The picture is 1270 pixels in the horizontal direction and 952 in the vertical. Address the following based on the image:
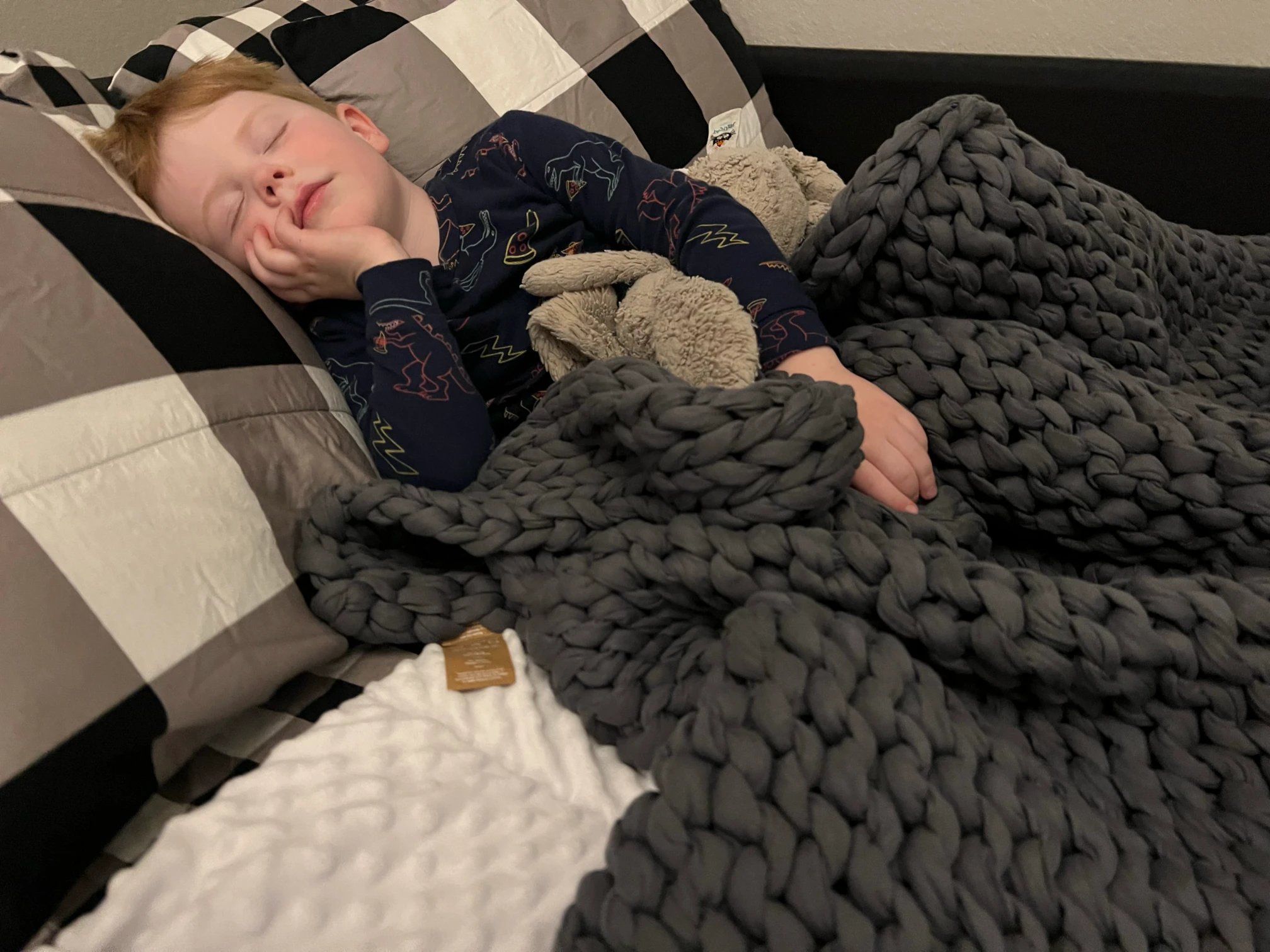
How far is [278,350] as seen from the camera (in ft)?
2.40

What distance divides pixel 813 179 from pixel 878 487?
1.97 feet

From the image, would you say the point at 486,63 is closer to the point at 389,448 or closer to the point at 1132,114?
the point at 389,448

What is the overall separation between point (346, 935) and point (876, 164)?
667 mm

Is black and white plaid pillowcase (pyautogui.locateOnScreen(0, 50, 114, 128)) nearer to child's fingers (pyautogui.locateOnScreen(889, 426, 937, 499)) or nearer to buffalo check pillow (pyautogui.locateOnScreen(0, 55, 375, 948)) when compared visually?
buffalo check pillow (pyautogui.locateOnScreen(0, 55, 375, 948))

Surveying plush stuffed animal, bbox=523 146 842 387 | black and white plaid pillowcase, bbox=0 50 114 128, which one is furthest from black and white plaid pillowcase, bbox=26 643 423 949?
black and white plaid pillowcase, bbox=0 50 114 128

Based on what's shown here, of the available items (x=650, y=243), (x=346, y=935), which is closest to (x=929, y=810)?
(x=346, y=935)

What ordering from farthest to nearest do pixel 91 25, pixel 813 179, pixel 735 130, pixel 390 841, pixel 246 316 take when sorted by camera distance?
pixel 735 130 < pixel 91 25 < pixel 813 179 < pixel 246 316 < pixel 390 841

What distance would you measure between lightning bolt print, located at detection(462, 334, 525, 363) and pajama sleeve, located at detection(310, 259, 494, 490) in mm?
58

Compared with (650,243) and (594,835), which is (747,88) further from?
(594,835)

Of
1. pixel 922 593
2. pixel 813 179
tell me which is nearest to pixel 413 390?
pixel 922 593

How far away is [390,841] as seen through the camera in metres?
0.45

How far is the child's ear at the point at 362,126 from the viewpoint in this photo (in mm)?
991

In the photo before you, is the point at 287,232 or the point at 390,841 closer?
the point at 390,841

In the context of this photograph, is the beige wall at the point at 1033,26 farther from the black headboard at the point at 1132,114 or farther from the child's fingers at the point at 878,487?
the child's fingers at the point at 878,487
